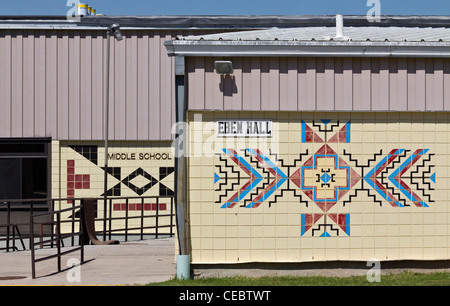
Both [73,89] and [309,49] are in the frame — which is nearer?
[309,49]

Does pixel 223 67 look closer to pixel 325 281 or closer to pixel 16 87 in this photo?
pixel 325 281

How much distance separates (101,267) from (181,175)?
2712 mm

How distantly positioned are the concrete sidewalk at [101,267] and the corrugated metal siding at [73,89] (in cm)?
854

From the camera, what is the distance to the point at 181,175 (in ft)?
44.6

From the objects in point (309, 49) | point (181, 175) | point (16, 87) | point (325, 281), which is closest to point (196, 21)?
point (16, 87)

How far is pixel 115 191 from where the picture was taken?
89.2 feet

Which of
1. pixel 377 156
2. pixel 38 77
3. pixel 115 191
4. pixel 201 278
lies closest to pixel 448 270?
pixel 377 156

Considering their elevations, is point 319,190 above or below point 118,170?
below

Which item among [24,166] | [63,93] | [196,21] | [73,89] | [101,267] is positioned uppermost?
[196,21]

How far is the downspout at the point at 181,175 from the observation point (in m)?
13.5

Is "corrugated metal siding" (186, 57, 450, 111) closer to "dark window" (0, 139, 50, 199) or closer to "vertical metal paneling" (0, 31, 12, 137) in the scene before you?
"dark window" (0, 139, 50, 199)

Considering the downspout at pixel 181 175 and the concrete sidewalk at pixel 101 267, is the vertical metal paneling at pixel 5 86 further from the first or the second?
the downspout at pixel 181 175

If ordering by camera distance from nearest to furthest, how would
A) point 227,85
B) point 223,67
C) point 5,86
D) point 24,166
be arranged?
point 223,67 → point 227,85 → point 5,86 → point 24,166
